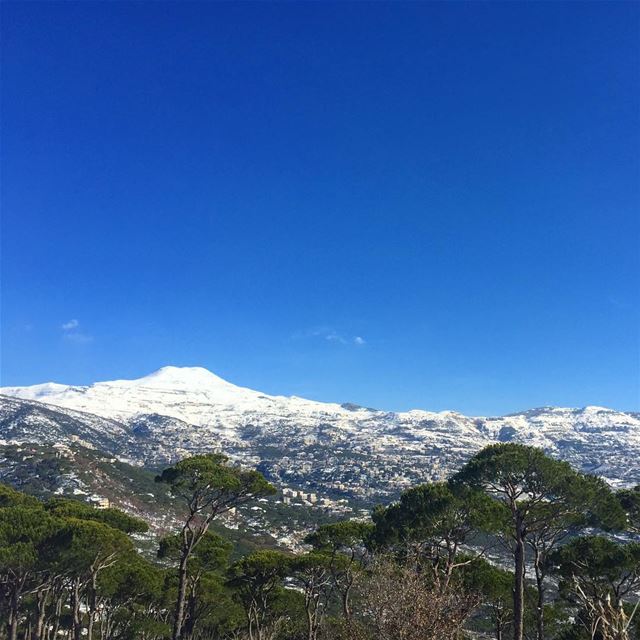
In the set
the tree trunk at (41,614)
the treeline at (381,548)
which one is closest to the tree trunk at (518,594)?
the treeline at (381,548)

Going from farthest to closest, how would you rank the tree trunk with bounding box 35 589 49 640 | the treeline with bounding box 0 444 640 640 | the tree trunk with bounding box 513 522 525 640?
the tree trunk with bounding box 35 589 49 640
the treeline with bounding box 0 444 640 640
the tree trunk with bounding box 513 522 525 640

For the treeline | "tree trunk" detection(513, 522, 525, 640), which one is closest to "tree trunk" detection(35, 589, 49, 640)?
the treeline

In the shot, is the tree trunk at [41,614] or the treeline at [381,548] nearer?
the treeline at [381,548]

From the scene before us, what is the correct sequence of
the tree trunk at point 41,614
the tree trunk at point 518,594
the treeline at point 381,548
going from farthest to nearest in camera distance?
the tree trunk at point 41,614 < the treeline at point 381,548 < the tree trunk at point 518,594

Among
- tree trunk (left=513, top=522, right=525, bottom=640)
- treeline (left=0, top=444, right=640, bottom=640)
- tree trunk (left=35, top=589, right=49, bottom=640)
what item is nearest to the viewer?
tree trunk (left=513, top=522, right=525, bottom=640)

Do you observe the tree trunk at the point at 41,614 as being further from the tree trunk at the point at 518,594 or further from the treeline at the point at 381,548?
the tree trunk at the point at 518,594

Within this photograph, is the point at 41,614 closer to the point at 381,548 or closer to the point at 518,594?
the point at 381,548

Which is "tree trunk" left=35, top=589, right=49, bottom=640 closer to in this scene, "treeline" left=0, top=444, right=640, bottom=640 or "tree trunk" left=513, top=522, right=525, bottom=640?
"treeline" left=0, top=444, right=640, bottom=640

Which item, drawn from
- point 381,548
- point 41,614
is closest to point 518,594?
point 381,548

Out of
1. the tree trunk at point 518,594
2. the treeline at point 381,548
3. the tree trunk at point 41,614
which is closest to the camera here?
the tree trunk at point 518,594

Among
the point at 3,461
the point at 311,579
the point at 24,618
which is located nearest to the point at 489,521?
the point at 311,579

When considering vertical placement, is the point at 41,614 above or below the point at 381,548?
below

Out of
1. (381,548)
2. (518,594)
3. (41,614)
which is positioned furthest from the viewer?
(381,548)

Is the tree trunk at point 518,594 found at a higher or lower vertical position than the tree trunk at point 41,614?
higher
